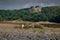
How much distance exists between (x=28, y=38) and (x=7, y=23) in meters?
0.47

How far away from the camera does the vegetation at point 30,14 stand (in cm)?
391

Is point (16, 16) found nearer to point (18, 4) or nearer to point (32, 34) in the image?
point (18, 4)

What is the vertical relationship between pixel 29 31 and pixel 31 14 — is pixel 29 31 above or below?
below

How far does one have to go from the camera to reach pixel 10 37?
12.1 ft

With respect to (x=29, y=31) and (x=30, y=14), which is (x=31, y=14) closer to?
(x=30, y=14)

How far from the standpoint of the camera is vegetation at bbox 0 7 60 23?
3.91 metres

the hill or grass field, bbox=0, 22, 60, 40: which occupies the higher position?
the hill

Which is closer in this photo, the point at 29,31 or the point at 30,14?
the point at 29,31

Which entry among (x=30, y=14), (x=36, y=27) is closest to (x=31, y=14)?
(x=30, y=14)

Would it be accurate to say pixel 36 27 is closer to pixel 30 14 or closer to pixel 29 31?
pixel 29 31

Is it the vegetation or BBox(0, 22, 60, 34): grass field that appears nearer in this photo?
BBox(0, 22, 60, 34): grass field

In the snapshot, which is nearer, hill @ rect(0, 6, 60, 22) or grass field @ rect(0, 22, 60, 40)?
grass field @ rect(0, 22, 60, 40)

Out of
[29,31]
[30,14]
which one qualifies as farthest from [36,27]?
[30,14]

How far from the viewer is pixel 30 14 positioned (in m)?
3.95
